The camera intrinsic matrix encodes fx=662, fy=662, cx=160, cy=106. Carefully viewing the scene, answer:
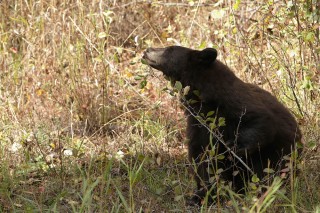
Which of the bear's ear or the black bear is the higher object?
the bear's ear

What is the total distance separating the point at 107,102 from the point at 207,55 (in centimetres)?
242

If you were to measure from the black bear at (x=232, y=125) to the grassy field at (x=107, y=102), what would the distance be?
0.93 feet

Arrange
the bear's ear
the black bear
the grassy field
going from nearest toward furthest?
the black bear
the grassy field
the bear's ear

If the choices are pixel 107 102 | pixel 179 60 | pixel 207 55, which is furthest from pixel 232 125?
pixel 107 102

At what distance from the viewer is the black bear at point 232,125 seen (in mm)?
5789

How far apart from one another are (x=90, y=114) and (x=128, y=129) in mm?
624

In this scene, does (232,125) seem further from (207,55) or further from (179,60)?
(179,60)

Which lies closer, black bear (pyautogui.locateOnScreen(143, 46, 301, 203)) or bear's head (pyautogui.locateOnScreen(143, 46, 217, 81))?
black bear (pyautogui.locateOnScreen(143, 46, 301, 203))

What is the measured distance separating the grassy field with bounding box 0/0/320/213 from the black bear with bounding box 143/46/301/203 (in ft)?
0.93

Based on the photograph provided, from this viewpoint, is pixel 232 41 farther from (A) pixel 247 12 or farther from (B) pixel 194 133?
(B) pixel 194 133

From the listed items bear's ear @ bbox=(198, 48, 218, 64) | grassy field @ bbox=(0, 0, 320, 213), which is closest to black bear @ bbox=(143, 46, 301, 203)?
bear's ear @ bbox=(198, 48, 218, 64)

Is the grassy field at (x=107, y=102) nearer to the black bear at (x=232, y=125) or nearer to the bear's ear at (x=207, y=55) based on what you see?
the black bear at (x=232, y=125)

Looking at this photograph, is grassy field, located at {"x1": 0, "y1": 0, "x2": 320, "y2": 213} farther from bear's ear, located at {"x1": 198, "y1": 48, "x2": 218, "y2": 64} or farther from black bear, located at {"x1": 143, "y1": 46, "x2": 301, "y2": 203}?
bear's ear, located at {"x1": 198, "y1": 48, "x2": 218, "y2": 64}

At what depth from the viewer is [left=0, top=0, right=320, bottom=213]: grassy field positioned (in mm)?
5973
